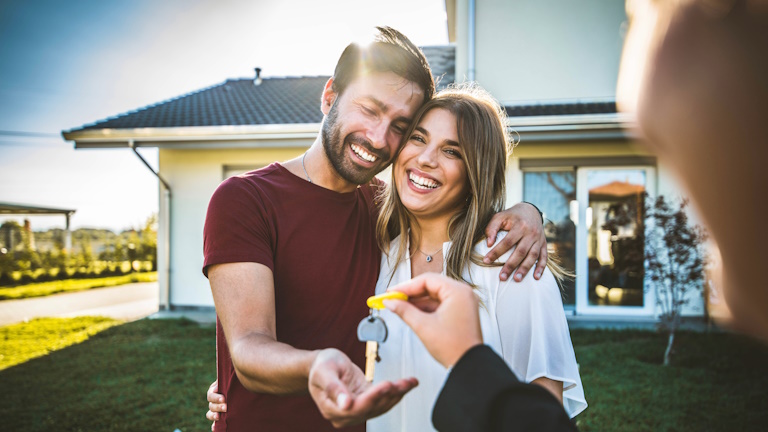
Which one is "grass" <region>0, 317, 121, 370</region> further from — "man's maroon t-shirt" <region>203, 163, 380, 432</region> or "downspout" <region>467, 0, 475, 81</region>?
"downspout" <region>467, 0, 475, 81</region>

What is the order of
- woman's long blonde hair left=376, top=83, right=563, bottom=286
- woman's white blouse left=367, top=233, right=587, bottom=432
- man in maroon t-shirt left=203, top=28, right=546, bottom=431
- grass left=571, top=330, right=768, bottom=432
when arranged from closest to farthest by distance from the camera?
man in maroon t-shirt left=203, top=28, right=546, bottom=431 → woman's white blouse left=367, top=233, right=587, bottom=432 → woman's long blonde hair left=376, top=83, right=563, bottom=286 → grass left=571, top=330, right=768, bottom=432

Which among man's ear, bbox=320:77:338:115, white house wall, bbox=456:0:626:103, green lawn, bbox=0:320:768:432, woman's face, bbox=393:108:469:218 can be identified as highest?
white house wall, bbox=456:0:626:103

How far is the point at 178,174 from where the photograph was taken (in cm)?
1018

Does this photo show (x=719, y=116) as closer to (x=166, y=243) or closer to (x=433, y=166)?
(x=433, y=166)

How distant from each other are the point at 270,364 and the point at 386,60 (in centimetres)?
154

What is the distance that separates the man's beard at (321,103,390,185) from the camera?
2396 mm

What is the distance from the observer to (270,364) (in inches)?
59.8

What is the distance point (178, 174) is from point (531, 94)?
7343 millimetres

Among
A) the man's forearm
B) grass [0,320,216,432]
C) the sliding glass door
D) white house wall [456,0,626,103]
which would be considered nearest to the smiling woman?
the man's forearm

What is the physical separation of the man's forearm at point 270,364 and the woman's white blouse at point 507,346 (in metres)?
0.66

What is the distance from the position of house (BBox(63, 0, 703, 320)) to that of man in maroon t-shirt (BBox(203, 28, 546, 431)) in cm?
665

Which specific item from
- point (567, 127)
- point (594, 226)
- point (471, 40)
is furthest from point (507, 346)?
point (471, 40)

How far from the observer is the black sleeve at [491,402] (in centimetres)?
90

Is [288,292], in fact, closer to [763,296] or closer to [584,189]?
[763,296]
